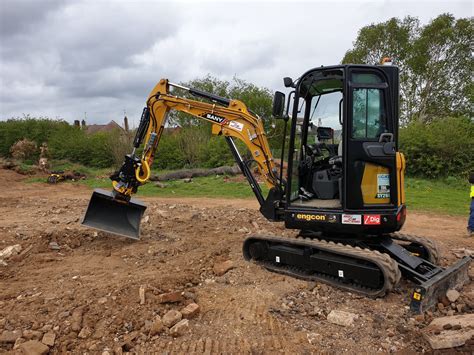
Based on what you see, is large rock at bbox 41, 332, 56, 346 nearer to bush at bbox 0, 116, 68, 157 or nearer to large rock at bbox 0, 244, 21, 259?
large rock at bbox 0, 244, 21, 259

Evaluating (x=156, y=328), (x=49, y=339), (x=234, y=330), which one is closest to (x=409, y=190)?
(x=234, y=330)

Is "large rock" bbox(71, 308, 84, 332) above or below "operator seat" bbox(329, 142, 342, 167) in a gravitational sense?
below

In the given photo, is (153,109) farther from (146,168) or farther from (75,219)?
(75,219)

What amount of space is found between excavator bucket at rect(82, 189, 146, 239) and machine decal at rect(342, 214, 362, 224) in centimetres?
354

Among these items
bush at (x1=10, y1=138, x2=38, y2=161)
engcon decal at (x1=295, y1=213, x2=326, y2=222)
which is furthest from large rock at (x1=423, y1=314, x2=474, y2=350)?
bush at (x1=10, y1=138, x2=38, y2=161)

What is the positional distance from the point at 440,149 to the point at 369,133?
1326 centimetres

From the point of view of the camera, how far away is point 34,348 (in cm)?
333

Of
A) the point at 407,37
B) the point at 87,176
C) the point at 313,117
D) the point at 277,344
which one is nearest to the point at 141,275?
the point at 277,344

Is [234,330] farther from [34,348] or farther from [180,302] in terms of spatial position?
[34,348]

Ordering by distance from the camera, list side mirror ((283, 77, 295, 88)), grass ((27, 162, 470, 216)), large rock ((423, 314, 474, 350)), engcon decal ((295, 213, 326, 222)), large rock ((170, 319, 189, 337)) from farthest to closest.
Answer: grass ((27, 162, 470, 216)) < side mirror ((283, 77, 295, 88)) < engcon decal ((295, 213, 326, 222)) < large rock ((170, 319, 189, 337)) < large rock ((423, 314, 474, 350))

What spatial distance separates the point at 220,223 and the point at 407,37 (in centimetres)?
2489

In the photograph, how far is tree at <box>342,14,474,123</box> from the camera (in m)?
26.6

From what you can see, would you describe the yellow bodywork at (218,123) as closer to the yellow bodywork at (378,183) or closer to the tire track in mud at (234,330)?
the yellow bodywork at (378,183)

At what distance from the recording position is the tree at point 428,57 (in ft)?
87.2
